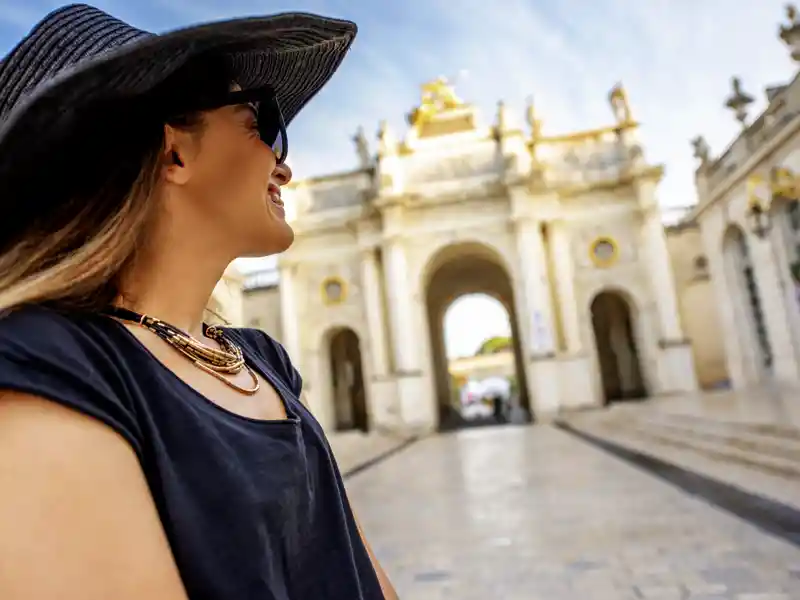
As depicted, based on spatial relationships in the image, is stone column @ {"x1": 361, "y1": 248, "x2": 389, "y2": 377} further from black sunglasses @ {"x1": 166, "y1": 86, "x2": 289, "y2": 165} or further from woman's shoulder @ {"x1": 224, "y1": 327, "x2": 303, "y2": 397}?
black sunglasses @ {"x1": 166, "y1": 86, "x2": 289, "y2": 165}

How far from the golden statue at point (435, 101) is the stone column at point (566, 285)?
6.84 meters

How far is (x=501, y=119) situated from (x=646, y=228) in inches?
249

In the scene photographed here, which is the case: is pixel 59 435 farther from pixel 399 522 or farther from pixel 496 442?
pixel 496 442

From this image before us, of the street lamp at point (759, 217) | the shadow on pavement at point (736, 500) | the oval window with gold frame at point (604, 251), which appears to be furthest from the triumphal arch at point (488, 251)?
the shadow on pavement at point (736, 500)

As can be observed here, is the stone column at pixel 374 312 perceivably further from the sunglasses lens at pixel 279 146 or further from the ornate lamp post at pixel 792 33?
the sunglasses lens at pixel 279 146

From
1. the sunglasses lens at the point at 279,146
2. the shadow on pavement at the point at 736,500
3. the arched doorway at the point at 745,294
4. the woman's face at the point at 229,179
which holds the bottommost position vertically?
the shadow on pavement at the point at 736,500

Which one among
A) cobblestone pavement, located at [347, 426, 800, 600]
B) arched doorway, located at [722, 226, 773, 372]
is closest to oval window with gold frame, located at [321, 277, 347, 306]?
arched doorway, located at [722, 226, 773, 372]

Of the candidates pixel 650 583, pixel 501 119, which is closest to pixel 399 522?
pixel 650 583

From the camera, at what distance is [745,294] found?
15.7 metres

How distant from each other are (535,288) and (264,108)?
19050 millimetres

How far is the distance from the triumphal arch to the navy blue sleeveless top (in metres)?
18.8

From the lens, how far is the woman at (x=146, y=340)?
64cm

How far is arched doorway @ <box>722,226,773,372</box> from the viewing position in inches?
603

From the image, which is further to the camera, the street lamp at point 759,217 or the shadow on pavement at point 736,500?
the street lamp at point 759,217
